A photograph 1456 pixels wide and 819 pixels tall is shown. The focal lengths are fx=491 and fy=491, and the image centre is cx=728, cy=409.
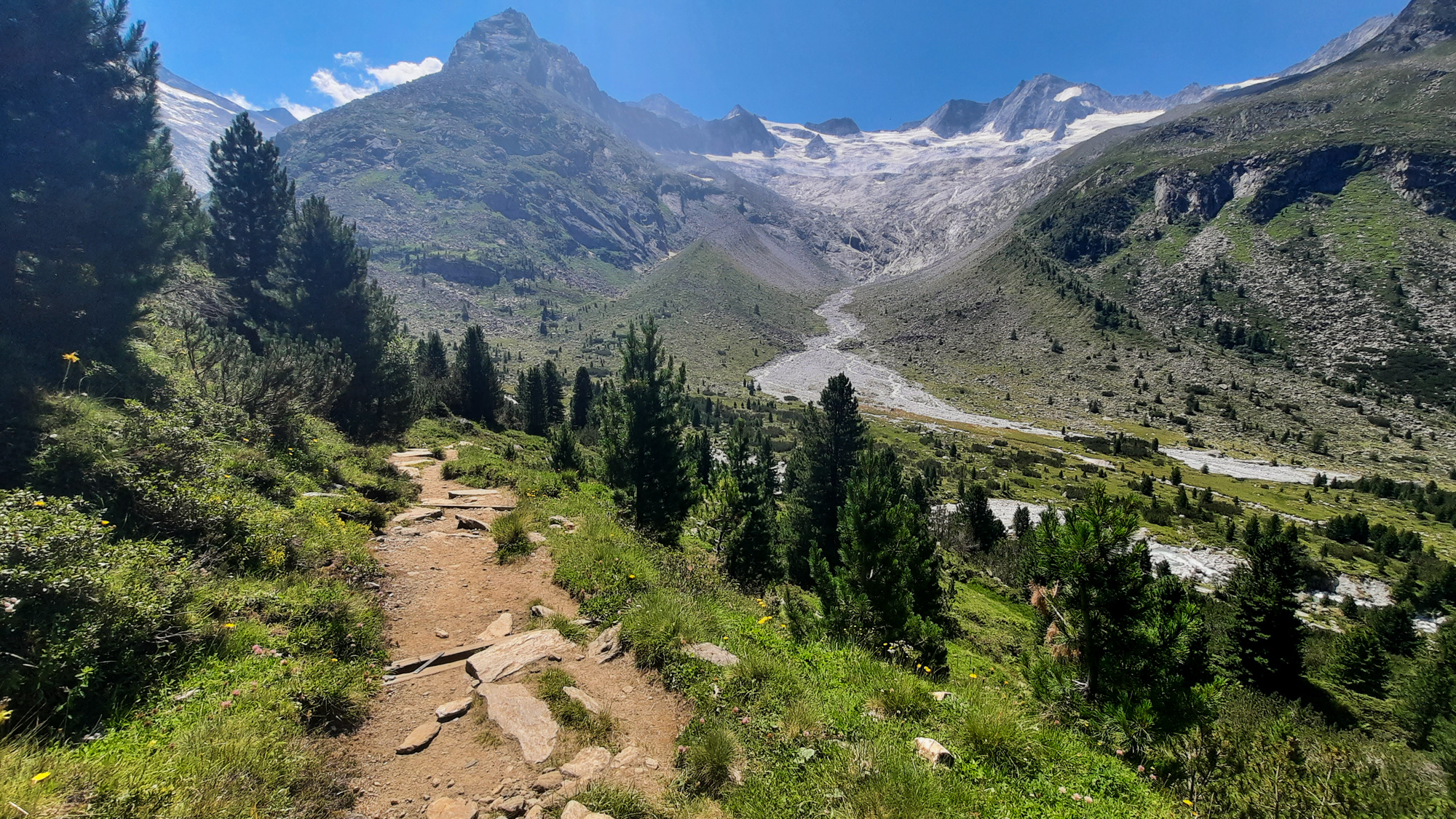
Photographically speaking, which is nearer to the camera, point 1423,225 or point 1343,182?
point 1423,225

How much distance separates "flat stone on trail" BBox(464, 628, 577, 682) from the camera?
696cm

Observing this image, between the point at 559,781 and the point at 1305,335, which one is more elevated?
the point at 1305,335

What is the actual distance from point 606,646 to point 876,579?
22.9 ft

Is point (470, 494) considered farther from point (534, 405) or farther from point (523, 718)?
point (534, 405)

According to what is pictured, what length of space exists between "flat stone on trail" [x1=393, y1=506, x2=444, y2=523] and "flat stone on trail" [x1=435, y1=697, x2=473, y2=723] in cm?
801

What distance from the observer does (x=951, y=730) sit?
574cm

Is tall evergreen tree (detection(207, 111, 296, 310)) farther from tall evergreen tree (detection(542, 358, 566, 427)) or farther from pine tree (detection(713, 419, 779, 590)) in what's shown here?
tall evergreen tree (detection(542, 358, 566, 427))

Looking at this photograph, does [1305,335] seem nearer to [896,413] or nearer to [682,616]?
[896,413]

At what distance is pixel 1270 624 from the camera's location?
915 inches

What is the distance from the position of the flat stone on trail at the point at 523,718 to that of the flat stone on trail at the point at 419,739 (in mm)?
588

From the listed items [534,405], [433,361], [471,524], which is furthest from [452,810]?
[433,361]

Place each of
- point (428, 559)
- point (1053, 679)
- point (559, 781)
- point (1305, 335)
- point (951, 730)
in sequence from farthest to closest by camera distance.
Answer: point (1305, 335), point (428, 559), point (1053, 679), point (951, 730), point (559, 781)

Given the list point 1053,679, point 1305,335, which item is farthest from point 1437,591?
point 1305,335

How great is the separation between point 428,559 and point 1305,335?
166647 mm
